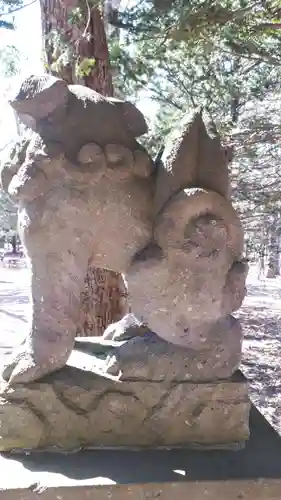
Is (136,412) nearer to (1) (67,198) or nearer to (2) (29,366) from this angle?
(2) (29,366)

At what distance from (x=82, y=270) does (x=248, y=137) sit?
1.71 metres

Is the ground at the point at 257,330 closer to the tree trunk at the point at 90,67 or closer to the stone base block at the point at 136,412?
the tree trunk at the point at 90,67

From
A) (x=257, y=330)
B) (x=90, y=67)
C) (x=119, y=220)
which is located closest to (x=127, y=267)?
(x=119, y=220)

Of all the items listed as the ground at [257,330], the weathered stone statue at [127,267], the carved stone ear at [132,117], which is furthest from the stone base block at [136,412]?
the ground at [257,330]

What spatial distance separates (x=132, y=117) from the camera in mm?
973

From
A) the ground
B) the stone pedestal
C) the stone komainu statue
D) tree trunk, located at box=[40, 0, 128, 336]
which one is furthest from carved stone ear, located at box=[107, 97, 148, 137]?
the ground

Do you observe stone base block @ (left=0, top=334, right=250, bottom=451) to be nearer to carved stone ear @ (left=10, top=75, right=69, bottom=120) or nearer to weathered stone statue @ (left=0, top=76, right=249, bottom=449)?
weathered stone statue @ (left=0, top=76, right=249, bottom=449)

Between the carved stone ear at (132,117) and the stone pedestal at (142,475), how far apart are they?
1.85ft

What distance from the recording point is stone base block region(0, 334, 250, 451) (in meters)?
0.94

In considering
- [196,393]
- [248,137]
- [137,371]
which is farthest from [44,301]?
[248,137]

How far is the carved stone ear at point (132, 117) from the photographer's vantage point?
→ 0.97 meters

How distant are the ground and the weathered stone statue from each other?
2.67 feet

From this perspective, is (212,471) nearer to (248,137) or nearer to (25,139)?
(25,139)

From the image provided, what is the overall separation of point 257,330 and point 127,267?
3707 mm
